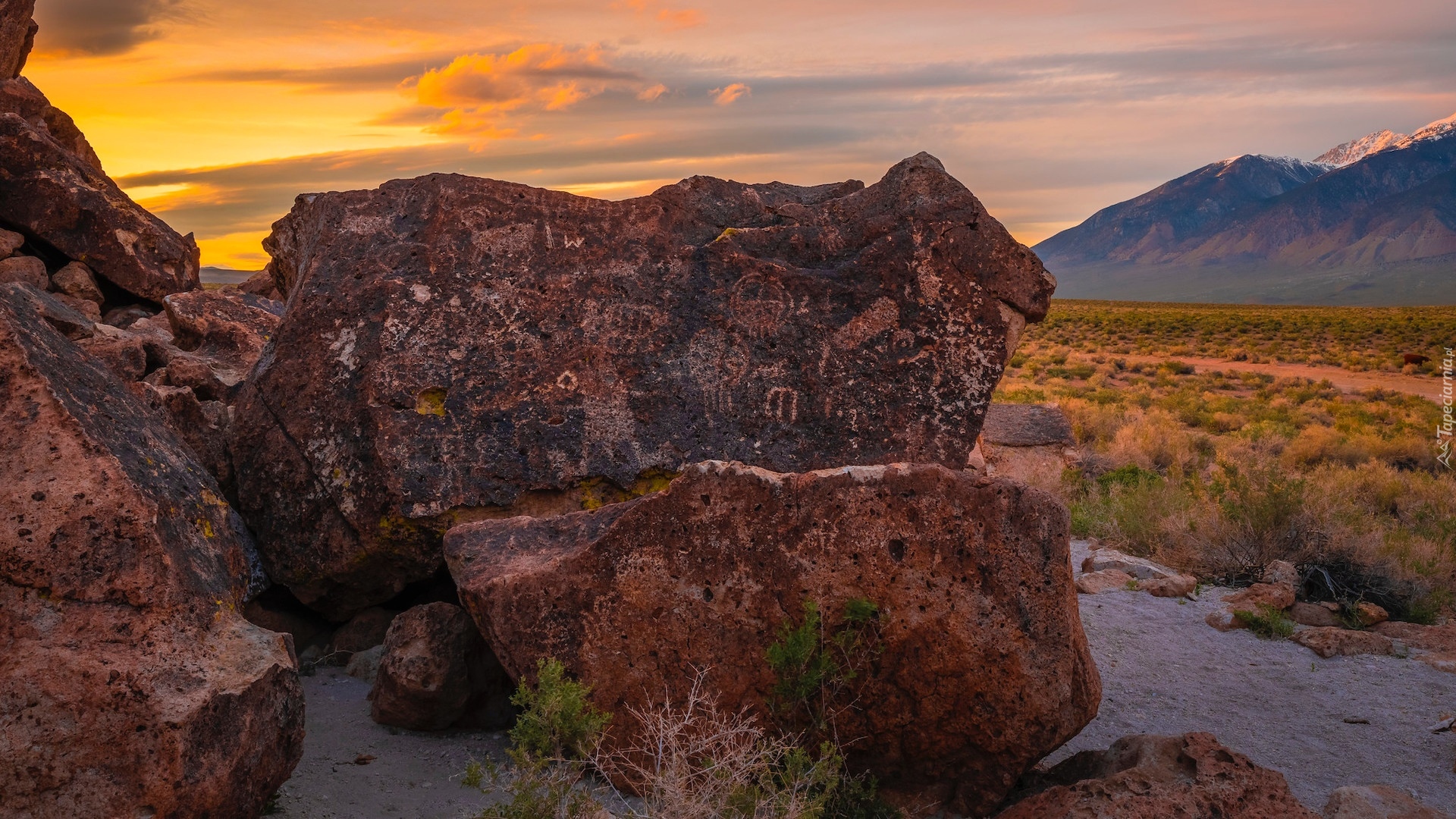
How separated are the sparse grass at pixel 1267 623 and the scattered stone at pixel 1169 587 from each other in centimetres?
69

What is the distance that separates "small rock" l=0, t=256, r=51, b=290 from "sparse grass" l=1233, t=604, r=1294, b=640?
1167 cm

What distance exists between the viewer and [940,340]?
6328mm

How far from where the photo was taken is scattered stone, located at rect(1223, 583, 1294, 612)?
8070 mm

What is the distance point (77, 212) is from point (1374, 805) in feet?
44.1

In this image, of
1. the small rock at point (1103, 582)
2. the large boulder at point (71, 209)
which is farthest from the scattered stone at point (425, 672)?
the large boulder at point (71, 209)

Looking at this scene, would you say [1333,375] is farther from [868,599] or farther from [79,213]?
[868,599]

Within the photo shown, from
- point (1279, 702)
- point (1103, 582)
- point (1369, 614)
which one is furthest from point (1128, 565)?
point (1279, 702)

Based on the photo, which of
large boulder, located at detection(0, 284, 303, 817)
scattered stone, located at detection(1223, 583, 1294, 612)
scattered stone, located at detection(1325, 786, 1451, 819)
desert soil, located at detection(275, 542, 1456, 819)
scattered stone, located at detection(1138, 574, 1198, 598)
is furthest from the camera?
scattered stone, located at detection(1138, 574, 1198, 598)

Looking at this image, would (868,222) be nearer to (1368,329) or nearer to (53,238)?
(53,238)

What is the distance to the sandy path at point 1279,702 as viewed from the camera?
553 cm

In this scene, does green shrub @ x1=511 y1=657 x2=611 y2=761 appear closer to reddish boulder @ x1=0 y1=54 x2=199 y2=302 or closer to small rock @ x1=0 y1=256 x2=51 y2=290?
small rock @ x1=0 y1=256 x2=51 y2=290

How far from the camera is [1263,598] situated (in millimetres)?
8156

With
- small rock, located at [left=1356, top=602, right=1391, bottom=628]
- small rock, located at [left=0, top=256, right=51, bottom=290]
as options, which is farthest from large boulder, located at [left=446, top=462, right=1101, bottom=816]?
small rock, located at [left=0, top=256, right=51, bottom=290]

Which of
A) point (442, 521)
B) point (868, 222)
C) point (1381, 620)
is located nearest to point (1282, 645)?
point (1381, 620)
